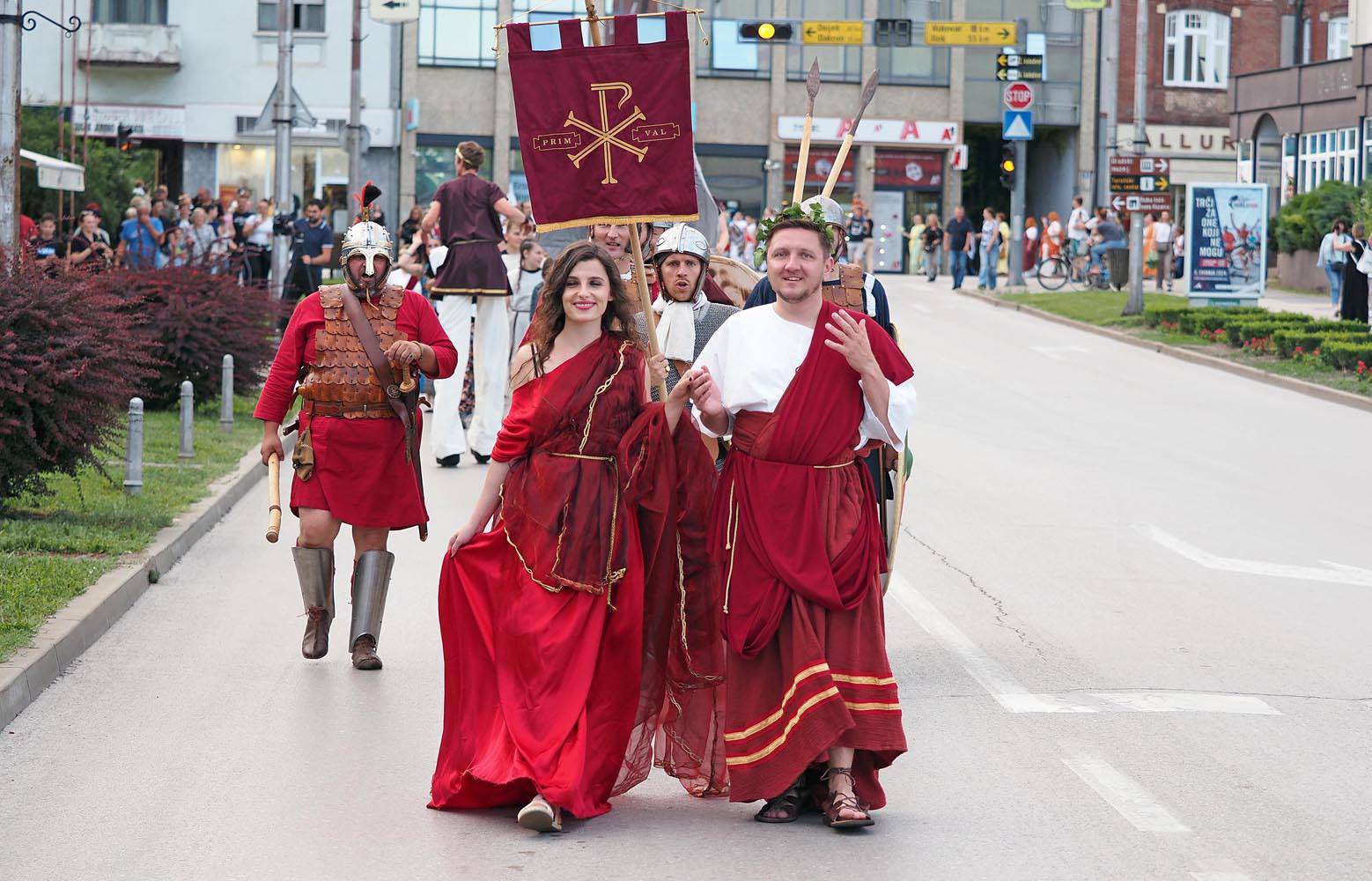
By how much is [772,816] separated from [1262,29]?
211ft

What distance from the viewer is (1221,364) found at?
2755 centimetres

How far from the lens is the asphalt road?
5.82 meters

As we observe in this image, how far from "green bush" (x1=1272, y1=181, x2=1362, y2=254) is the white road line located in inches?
1395

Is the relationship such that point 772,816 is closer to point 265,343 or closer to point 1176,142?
point 265,343

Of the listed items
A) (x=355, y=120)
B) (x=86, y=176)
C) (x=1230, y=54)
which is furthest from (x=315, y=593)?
(x=1230, y=54)

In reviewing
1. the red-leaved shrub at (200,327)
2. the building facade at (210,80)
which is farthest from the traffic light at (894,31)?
the red-leaved shrub at (200,327)

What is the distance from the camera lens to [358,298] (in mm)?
8703

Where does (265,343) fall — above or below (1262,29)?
below

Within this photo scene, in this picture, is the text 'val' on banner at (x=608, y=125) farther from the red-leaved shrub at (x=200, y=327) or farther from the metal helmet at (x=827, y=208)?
the red-leaved shrub at (x=200, y=327)

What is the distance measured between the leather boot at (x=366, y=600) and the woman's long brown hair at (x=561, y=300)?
246cm

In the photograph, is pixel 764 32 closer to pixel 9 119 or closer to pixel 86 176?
pixel 86 176

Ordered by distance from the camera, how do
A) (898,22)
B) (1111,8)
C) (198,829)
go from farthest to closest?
1. (898,22)
2. (1111,8)
3. (198,829)

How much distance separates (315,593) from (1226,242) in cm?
2764

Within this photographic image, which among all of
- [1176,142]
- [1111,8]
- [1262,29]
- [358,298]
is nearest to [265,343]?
[358,298]
